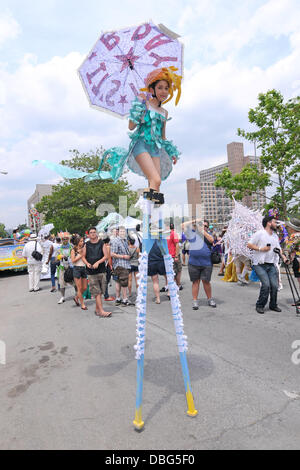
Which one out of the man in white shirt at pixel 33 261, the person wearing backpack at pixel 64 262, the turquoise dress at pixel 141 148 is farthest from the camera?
the man in white shirt at pixel 33 261

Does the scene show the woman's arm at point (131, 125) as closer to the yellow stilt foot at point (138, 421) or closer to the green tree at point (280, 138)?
the yellow stilt foot at point (138, 421)

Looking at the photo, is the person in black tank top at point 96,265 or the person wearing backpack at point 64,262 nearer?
the person in black tank top at point 96,265

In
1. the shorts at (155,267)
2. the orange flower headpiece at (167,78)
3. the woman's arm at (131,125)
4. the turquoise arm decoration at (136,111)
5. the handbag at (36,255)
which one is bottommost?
the shorts at (155,267)

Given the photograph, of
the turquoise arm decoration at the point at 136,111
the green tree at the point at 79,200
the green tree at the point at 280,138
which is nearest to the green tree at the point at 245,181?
the green tree at the point at 280,138

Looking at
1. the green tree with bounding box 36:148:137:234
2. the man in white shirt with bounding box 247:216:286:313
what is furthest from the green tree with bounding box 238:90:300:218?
the green tree with bounding box 36:148:137:234

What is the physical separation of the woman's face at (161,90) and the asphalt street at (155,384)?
9.52ft

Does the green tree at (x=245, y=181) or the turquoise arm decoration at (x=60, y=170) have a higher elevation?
the green tree at (x=245, y=181)

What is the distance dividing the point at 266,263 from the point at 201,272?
1.36 meters

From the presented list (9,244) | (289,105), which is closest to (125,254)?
(289,105)

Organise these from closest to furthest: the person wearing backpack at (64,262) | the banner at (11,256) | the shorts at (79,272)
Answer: the shorts at (79,272) → the person wearing backpack at (64,262) → the banner at (11,256)

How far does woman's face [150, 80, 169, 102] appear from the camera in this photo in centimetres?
282

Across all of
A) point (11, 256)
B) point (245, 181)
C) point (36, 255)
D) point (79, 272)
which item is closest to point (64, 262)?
point (79, 272)

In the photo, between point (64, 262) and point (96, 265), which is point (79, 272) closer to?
point (96, 265)

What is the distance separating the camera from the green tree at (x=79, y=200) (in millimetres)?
32062
